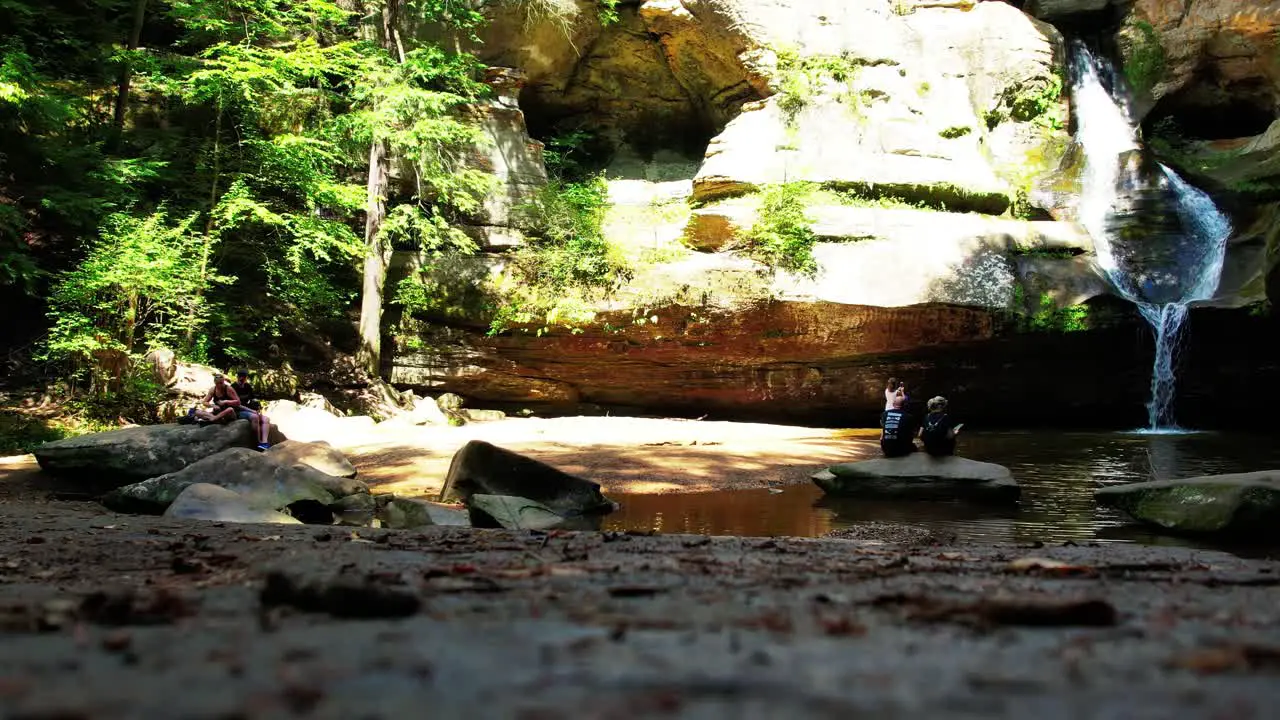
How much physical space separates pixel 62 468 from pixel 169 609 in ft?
30.1

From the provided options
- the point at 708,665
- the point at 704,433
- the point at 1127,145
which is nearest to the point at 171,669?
the point at 708,665

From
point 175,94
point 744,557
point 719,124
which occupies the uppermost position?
point 719,124

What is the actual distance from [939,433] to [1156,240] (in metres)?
13.6

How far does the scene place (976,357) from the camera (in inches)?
714

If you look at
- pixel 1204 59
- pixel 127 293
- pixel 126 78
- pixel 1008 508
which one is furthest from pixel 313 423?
pixel 1204 59

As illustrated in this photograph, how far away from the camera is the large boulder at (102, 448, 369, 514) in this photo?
7266mm

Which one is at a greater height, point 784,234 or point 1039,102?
point 1039,102

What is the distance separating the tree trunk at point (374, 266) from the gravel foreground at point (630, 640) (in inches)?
575

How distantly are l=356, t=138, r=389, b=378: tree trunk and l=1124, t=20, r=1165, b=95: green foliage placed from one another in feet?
68.5

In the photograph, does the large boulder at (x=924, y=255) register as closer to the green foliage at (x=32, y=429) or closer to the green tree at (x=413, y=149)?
the green tree at (x=413, y=149)

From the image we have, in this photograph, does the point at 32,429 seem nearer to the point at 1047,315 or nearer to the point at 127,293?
the point at 127,293

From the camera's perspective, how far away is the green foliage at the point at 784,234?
695 inches

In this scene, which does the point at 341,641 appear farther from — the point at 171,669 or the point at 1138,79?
the point at 1138,79

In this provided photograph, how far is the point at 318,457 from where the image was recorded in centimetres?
951
